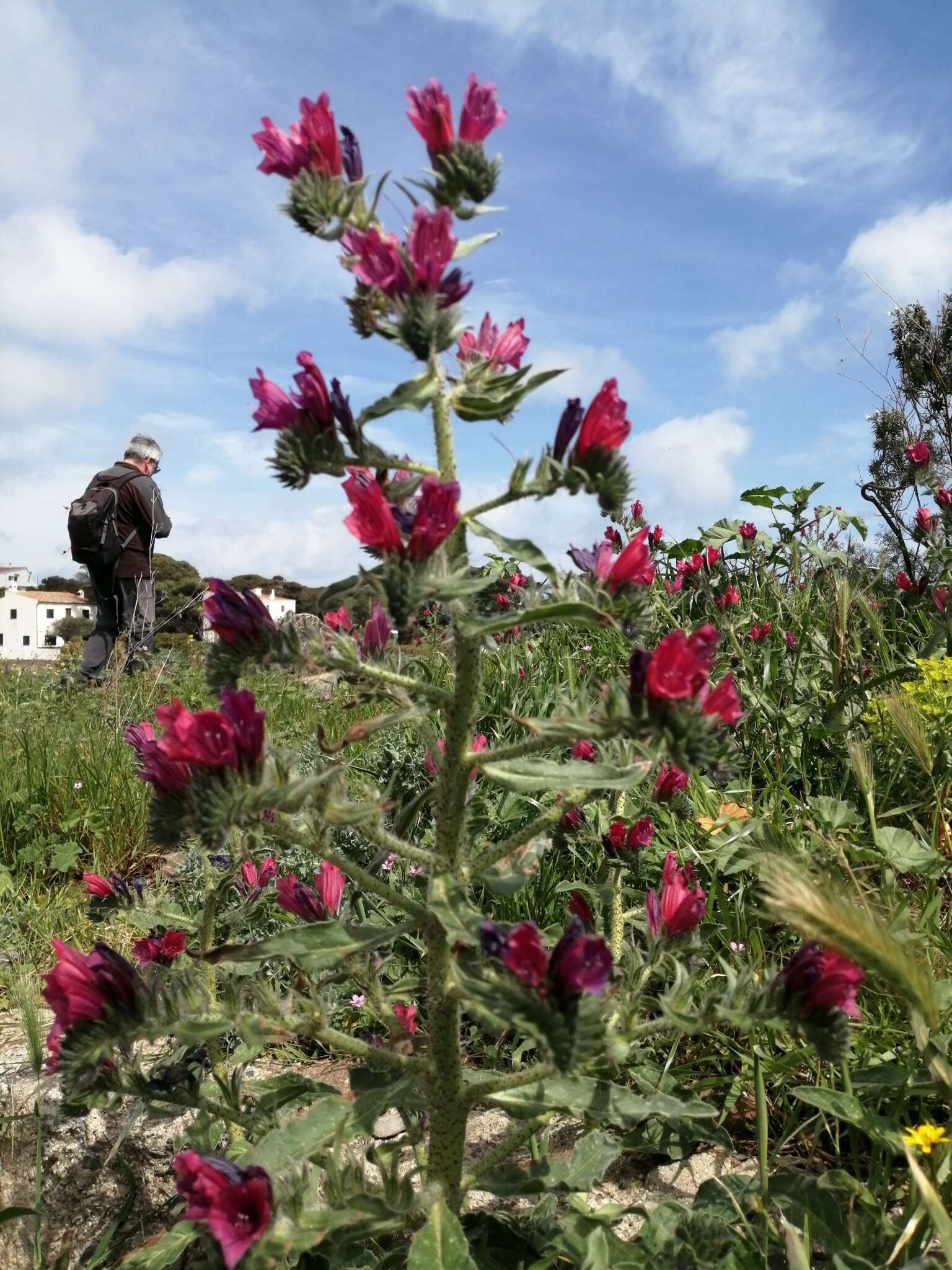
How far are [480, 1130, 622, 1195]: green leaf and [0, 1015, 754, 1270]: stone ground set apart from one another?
549 mm

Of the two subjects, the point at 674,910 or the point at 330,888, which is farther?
the point at 330,888

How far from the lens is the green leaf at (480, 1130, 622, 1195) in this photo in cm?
161

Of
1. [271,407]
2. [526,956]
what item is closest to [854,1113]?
[526,956]

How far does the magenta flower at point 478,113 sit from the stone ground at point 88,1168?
2198mm

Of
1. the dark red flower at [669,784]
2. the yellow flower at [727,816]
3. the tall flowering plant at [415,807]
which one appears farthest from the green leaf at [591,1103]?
the yellow flower at [727,816]

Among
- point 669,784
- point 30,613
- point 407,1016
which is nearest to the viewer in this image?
point 407,1016

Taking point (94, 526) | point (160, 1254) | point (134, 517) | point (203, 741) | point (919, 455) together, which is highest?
point (134, 517)

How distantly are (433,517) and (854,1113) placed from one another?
1331 millimetres

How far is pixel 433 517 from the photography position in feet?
4.78

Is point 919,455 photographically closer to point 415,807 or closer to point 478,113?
point 478,113

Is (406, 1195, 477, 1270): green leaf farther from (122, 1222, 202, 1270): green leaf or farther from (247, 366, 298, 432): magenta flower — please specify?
(247, 366, 298, 432): magenta flower

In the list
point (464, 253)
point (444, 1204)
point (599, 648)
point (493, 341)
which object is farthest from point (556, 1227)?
point (599, 648)

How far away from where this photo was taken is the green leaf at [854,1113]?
1655mm

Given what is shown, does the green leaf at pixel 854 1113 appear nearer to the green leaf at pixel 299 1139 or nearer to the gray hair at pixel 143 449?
the green leaf at pixel 299 1139
